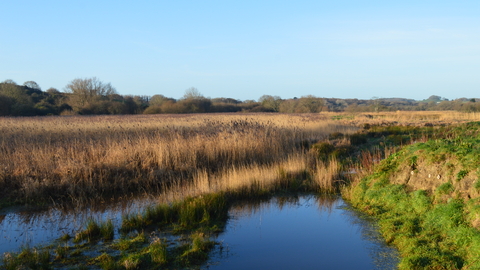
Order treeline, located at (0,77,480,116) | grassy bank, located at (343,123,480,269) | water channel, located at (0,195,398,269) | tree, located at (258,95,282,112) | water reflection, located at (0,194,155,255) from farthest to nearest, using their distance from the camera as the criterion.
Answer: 1. tree, located at (258,95,282,112)
2. treeline, located at (0,77,480,116)
3. water reflection, located at (0,194,155,255)
4. water channel, located at (0,195,398,269)
5. grassy bank, located at (343,123,480,269)

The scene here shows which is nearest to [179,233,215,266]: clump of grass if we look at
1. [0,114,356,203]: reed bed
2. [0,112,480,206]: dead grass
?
[0,112,480,206]: dead grass

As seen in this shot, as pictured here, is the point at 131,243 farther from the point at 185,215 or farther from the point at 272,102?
the point at 272,102

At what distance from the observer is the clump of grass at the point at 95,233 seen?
596 centimetres

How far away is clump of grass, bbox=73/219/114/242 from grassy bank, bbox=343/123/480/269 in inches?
180

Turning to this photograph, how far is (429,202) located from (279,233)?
2616 mm

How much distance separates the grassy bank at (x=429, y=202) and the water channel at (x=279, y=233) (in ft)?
1.15

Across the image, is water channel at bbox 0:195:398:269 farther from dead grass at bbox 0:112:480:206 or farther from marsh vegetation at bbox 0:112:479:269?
dead grass at bbox 0:112:480:206

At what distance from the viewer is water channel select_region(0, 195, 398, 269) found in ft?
17.4

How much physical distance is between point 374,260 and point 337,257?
1.73ft

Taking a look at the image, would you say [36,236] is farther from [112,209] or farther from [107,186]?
[107,186]

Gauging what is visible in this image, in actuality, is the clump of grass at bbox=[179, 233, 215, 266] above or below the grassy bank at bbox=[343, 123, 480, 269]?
below

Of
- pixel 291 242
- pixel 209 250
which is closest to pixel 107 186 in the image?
pixel 209 250

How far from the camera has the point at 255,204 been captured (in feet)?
27.2

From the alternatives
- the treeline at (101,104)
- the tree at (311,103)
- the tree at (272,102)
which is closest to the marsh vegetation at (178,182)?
the treeline at (101,104)
